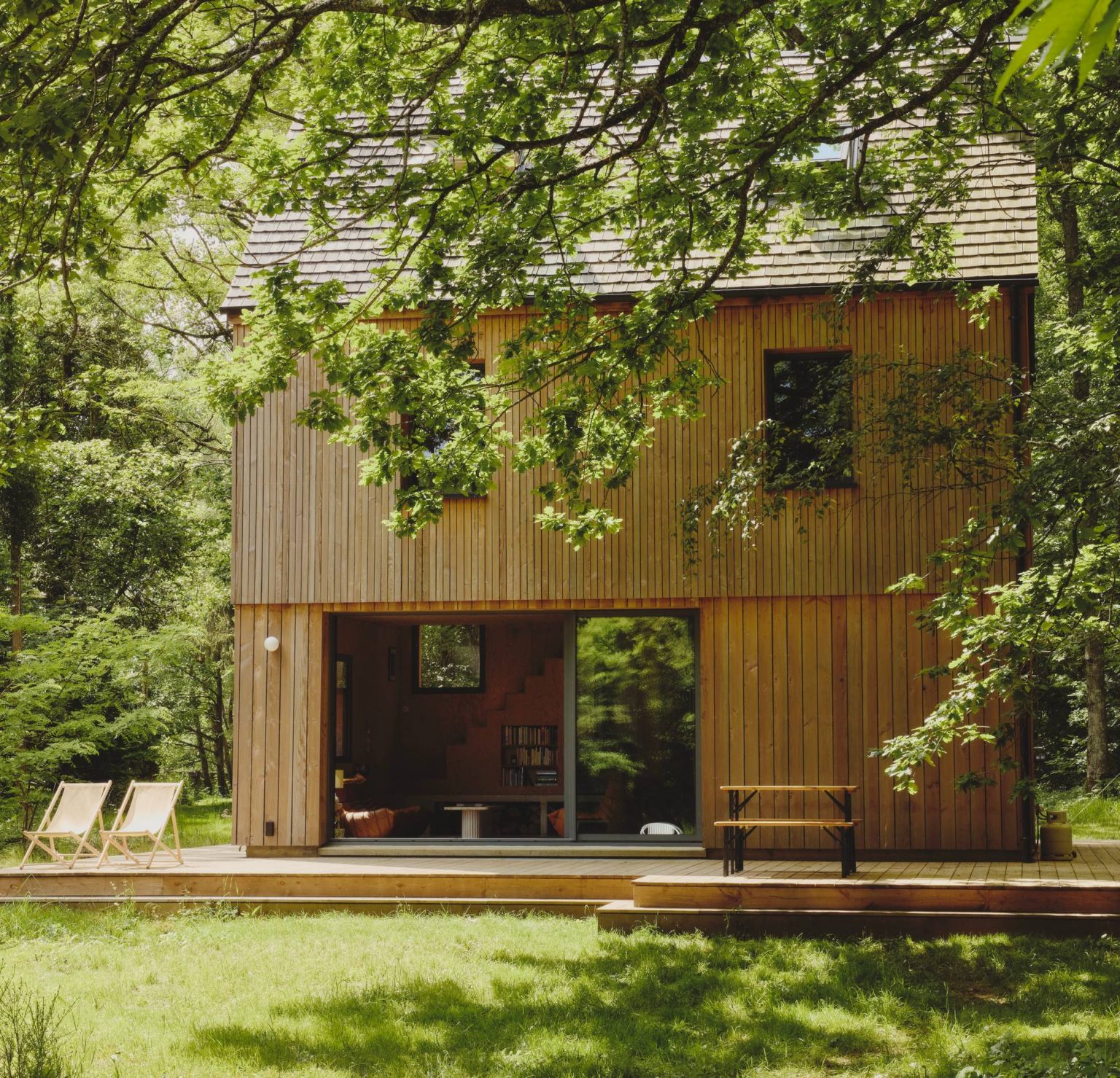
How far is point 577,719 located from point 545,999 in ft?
16.3

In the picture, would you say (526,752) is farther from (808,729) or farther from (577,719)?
(808,729)

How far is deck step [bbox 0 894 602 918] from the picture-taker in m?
9.33

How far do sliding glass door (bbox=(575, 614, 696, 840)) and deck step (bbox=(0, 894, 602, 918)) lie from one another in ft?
6.67

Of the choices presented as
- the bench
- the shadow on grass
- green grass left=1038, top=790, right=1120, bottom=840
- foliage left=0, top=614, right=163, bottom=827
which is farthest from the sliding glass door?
foliage left=0, top=614, right=163, bottom=827

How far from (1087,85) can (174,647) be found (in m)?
13.0

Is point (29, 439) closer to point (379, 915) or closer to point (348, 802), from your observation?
point (379, 915)

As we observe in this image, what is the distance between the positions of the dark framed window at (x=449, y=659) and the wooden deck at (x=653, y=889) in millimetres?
4126

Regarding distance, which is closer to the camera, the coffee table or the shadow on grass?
the shadow on grass

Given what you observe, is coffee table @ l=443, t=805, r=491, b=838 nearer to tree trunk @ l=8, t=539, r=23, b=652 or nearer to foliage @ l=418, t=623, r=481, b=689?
foliage @ l=418, t=623, r=481, b=689

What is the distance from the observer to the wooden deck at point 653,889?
8.07m

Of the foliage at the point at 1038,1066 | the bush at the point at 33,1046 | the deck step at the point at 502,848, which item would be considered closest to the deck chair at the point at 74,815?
the deck step at the point at 502,848

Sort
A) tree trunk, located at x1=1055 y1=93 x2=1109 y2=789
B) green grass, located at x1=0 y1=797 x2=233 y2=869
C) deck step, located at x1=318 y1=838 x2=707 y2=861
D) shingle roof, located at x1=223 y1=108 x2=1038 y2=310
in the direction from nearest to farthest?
shingle roof, located at x1=223 y1=108 x2=1038 y2=310 < deck step, located at x1=318 y1=838 x2=707 y2=861 < green grass, located at x1=0 y1=797 x2=233 y2=869 < tree trunk, located at x1=1055 y1=93 x2=1109 y2=789

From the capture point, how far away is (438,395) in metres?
7.87

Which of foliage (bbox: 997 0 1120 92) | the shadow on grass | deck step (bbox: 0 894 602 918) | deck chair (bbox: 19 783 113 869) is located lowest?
deck step (bbox: 0 894 602 918)
